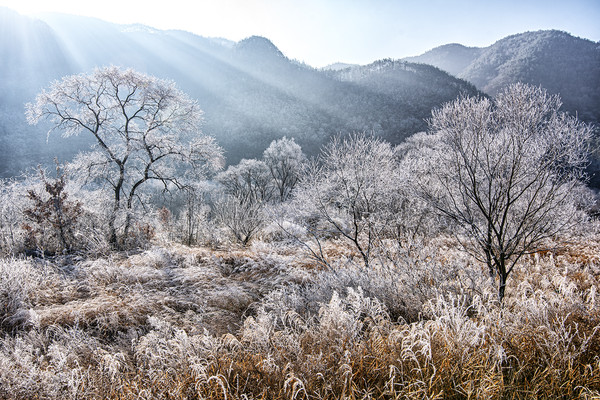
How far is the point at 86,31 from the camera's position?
98.9 m

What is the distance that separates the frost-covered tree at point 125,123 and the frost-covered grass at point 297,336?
5.01 metres

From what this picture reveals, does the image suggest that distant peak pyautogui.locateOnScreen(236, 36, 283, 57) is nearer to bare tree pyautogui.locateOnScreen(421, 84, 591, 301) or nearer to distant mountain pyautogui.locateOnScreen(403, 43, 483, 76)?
distant mountain pyautogui.locateOnScreen(403, 43, 483, 76)

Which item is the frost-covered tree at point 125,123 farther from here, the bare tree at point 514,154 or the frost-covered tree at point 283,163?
the frost-covered tree at point 283,163

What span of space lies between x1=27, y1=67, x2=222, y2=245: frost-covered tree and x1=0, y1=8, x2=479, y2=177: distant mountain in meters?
39.3

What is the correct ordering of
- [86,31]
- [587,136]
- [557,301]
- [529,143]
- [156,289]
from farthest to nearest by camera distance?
[86,31] < [156,289] < [529,143] < [587,136] < [557,301]

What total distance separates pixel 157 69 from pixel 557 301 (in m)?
106

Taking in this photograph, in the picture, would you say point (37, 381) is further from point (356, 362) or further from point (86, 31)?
point (86, 31)

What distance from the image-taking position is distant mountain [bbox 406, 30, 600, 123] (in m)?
66.6

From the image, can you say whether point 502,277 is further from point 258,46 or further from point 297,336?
point 258,46

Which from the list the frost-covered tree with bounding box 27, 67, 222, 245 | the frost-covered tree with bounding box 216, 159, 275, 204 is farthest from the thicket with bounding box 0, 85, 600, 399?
the frost-covered tree with bounding box 216, 159, 275, 204

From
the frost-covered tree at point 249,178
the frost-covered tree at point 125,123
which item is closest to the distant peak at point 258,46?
the frost-covered tree at point 249,178

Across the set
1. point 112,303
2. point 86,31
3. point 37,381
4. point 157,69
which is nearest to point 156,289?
point 112,303

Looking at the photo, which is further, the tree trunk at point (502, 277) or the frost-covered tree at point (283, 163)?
the frost-covered tree at point (283, 163)

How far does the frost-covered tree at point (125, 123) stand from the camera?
9.69 meters
